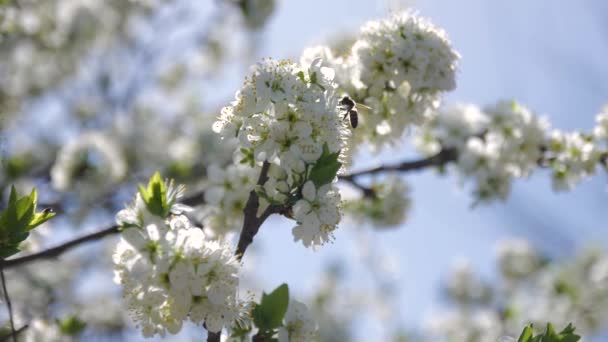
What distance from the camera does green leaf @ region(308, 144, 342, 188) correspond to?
196 centimetres

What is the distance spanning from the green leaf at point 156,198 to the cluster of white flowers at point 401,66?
128 centimetres

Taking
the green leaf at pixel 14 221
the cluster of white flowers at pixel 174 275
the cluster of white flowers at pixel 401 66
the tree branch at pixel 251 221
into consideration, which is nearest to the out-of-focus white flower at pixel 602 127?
the cluster of white flowers at pixel 401 66

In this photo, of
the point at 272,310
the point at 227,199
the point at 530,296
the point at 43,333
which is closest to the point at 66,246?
the point at 43,333

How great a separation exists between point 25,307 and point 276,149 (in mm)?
3110

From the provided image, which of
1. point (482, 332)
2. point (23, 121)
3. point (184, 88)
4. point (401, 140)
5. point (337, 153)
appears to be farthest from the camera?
→ point (184, 88)

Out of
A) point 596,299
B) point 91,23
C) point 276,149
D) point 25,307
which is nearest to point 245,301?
point 276,149

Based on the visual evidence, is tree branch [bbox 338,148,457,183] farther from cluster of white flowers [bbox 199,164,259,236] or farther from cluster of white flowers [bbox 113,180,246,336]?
cluster of white flowers [bbox 113,180,246,336]

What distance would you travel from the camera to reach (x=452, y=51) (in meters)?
2.96

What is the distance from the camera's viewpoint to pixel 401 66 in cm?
289

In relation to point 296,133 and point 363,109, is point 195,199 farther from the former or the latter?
point 296,133

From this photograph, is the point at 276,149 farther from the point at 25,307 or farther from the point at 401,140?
the point at 25,307

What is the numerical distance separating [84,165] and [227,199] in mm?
2694

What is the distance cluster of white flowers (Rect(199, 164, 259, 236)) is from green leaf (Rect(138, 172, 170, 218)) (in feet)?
3.29

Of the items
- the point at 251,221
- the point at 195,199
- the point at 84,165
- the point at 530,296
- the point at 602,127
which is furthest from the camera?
the point at 530,296
